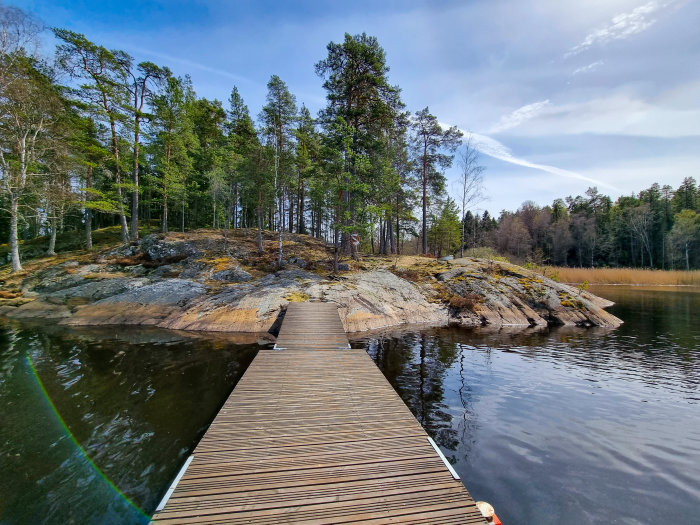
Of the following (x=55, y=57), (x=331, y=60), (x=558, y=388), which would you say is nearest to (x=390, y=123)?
(x=331, y=60)

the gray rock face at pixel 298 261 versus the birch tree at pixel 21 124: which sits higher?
the birch tree at pixel 21 124

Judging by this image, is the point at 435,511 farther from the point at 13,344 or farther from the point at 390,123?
the point at 390,123

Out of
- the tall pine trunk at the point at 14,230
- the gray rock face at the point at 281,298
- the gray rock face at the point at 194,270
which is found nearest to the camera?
the gray rock face at the point at 281,298

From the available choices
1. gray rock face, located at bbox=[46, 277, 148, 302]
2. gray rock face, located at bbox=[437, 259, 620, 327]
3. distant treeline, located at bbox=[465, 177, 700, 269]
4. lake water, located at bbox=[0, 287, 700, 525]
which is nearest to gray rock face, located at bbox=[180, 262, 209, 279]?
gray rock face, located at bbox=[46, 277, 148, 302]

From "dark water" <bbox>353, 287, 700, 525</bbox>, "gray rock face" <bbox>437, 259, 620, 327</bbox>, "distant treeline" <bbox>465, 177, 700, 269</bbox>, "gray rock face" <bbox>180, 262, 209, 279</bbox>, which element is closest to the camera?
"dark water" <bbox>353, 287, 700, 525</bbox>

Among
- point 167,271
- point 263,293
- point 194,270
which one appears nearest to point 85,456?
point 263,293

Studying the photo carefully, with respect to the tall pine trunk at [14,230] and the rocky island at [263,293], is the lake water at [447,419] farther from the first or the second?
the tall pine trunk at [14,230]

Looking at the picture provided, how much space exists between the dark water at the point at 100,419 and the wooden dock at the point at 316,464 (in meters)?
1.33

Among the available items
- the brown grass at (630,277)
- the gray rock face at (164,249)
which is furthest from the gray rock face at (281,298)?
the brown grass at (630,277)

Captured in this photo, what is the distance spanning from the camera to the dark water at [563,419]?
14.9ft

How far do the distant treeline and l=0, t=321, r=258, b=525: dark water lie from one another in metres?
51.2

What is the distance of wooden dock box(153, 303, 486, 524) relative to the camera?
3303 millimetres

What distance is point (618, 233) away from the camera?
2489 inches

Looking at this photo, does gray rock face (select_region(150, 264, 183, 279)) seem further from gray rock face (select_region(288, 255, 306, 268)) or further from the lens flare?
the lens flare
